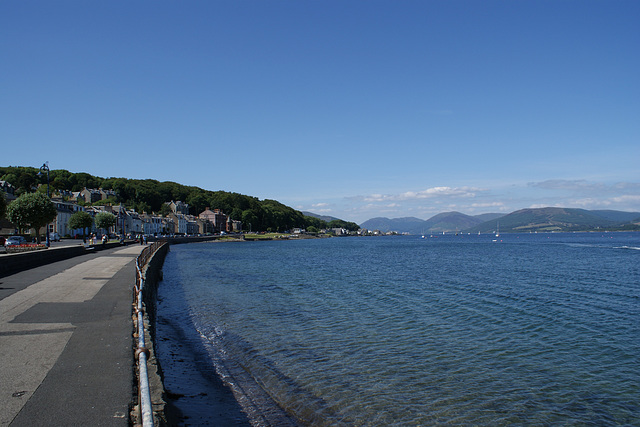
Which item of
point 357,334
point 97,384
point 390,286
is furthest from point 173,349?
point 390,286

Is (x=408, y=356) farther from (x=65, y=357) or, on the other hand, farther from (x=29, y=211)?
(x=29, y=211)

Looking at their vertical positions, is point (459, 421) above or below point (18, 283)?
below

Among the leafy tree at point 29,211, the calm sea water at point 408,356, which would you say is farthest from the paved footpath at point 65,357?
the leafy tree at point 29,211

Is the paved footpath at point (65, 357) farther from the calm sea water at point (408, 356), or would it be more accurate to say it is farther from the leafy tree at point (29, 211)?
the leafy tree at point (29, 211)

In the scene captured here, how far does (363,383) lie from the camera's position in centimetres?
1102

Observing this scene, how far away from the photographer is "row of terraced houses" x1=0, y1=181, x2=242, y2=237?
93581 millimetres

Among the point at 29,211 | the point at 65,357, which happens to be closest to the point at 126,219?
the point at 29,211

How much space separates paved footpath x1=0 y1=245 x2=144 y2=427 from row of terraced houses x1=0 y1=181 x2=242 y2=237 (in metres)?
73.2

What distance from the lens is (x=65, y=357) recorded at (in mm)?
8516

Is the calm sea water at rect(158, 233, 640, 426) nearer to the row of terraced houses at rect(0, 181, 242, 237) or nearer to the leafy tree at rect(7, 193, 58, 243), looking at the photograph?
the leafy tree at rect(7, 193, 58, 243)

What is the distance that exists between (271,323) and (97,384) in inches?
431

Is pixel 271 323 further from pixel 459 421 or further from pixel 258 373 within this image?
pixel 459 421

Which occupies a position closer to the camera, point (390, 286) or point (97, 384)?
point (97, 384)

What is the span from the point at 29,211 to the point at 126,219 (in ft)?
A: 292
